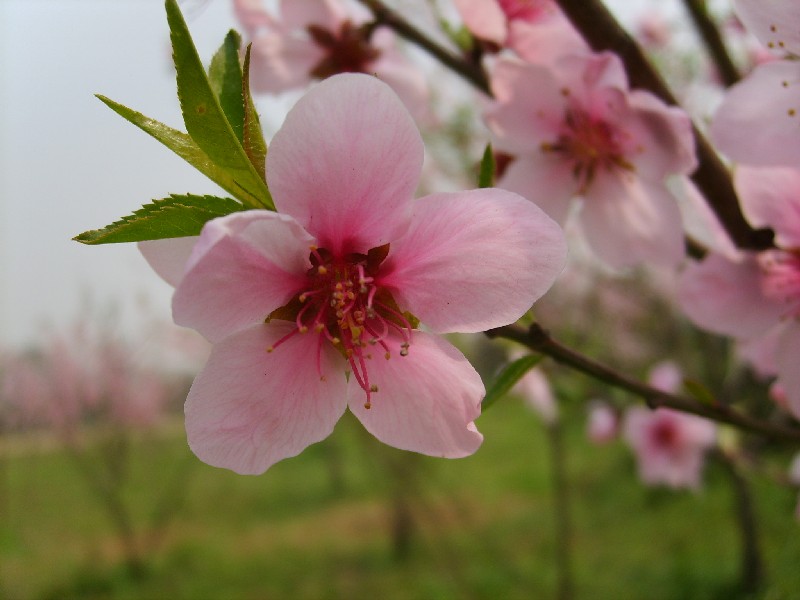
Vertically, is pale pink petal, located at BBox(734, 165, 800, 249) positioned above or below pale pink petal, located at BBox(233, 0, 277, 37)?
below

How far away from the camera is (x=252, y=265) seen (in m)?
0.31

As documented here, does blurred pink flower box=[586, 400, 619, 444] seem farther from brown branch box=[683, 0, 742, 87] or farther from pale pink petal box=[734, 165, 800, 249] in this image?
pale pink petal box=[734, 165, 800, 249]

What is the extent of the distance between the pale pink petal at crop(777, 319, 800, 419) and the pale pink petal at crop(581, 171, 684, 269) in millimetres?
112

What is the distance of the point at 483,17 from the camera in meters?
0.55

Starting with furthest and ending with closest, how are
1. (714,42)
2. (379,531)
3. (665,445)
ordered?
(379,531)
(665,445)
(714,42)

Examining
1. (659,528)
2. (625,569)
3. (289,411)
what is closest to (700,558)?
(625,569)

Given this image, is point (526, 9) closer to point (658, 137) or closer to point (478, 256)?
point (658, 137)

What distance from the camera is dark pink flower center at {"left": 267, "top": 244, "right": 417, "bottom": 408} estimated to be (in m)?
0.33

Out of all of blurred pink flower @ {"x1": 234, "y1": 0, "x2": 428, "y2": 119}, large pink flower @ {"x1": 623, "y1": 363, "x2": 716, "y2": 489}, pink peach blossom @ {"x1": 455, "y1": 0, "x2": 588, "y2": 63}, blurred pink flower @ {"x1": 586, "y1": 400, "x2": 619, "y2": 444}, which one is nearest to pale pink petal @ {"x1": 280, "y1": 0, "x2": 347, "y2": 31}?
blurred pink flower @ {"x1": 234, "y1": 0, "x2": 428, "y2": 119}

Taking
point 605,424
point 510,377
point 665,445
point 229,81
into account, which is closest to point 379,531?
point 605,424

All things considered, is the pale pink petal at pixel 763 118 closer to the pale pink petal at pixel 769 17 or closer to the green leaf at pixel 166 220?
the pale pink petal at pixel 769 17

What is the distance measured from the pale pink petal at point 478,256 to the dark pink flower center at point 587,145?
1.04 ft

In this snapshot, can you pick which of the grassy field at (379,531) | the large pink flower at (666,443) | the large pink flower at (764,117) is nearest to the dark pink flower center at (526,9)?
the large pink flower at (764,117)

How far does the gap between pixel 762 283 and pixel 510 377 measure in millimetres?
268
